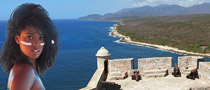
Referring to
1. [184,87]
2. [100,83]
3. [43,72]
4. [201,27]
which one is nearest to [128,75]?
[100,83]

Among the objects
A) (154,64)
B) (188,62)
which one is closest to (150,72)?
(154,64)

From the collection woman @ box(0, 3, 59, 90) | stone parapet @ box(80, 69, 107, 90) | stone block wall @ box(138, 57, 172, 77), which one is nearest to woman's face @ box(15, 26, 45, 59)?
woman @ box(0, 3, 59, 90)

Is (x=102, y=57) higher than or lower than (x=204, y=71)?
higher

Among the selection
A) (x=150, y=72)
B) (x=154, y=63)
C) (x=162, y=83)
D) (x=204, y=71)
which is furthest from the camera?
(x=154, y=63)

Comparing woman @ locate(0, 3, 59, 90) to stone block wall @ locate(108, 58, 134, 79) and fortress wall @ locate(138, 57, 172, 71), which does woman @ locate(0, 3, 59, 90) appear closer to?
stone block wall @ locate(108, 58, 134, 79)

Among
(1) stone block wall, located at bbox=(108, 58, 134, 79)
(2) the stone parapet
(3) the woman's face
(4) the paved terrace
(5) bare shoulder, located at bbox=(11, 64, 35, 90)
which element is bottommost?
(4) the paved terrace

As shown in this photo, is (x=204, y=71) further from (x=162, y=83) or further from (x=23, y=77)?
(x=23, y=77)

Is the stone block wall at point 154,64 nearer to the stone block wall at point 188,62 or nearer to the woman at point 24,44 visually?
the stone block wall at point 188,62

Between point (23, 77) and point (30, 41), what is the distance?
0.29 meters

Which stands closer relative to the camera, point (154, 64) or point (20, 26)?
point (20, 26)

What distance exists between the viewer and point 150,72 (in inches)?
431

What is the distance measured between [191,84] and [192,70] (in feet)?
3.31

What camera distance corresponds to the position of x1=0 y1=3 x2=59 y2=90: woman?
5.60 ft

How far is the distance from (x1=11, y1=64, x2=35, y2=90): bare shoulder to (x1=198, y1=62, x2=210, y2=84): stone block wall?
383 inches
